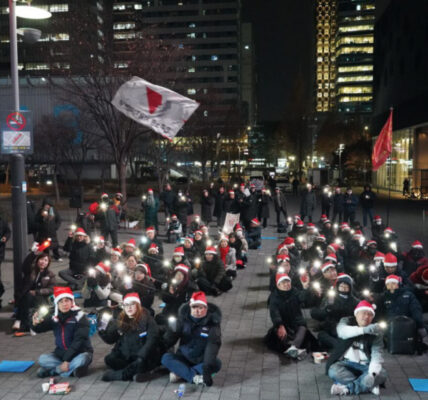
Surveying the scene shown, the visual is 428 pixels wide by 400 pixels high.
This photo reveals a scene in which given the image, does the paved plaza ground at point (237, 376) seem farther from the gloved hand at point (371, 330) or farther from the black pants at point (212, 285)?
the black pants at point (212, 285)

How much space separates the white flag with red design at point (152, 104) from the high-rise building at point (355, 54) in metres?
173

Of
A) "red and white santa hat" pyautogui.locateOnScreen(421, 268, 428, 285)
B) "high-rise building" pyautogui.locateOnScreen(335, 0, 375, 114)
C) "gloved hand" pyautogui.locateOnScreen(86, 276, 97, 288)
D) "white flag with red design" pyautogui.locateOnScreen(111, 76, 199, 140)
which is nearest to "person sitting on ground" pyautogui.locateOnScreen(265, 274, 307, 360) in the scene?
"red and white santa hat" pyautogui.locateOnScreen(421, 268, 428, 285)

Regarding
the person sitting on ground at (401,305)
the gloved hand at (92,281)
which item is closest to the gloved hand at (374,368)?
the person sitting on ground at (401,305)

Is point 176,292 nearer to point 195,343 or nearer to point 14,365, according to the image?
point 195,343

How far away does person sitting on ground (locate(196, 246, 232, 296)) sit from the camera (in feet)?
36.2

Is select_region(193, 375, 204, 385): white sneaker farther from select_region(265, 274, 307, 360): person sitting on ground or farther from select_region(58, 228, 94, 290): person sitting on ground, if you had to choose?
select_region(58, 228, 94, 290): person sitting on ground

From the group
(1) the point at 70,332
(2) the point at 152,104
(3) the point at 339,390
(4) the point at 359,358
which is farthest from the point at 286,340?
(2) the point at 152,104

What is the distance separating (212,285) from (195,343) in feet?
14.3

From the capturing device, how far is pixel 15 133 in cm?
933

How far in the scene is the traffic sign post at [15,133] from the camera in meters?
9.27

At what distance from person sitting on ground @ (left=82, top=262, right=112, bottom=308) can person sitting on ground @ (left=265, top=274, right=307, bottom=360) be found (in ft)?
11.8

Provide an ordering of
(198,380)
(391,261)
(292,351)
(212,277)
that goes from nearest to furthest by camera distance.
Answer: (198,380) < (292,351) < (391,261) < (212,277)

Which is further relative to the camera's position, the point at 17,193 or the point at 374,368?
the point at 17,193

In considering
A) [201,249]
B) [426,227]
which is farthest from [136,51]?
[426,227]
